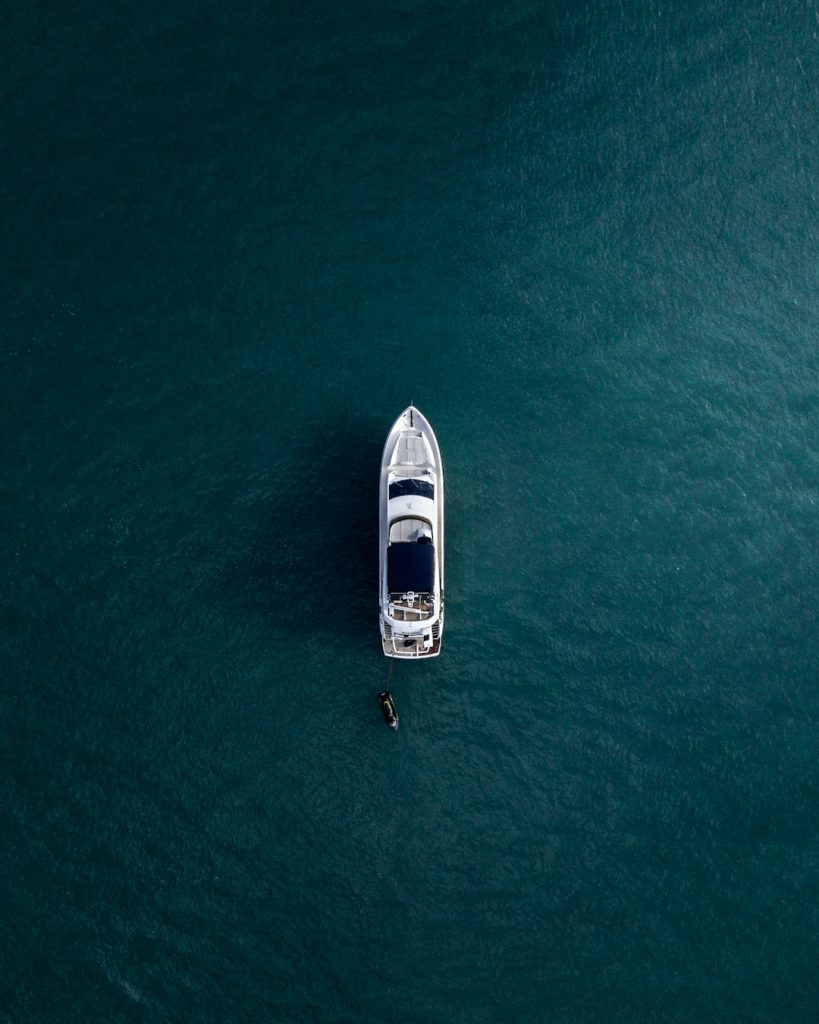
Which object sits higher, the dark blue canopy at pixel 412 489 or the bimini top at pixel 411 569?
the dark blue canopy at pixel 412 489

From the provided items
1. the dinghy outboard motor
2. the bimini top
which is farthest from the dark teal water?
the bimini top

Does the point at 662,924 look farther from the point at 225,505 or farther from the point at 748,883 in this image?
the point at 225,505

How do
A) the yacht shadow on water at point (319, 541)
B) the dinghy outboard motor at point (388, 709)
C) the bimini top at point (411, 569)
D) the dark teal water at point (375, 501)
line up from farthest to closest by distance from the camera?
1. the yacht shadow on water at point (319, 541)
2. the dinghy outboard motor at point (388, 709)
3. the dark teal water at point (375, 501)
4. the bimini top at point (411, 569)

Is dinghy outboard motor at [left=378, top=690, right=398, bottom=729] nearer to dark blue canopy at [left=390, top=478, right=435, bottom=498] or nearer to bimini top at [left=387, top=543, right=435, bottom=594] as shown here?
bimini top at [left=387, top=543, right=435, bottom=594]

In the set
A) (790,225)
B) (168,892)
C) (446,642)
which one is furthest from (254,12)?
(168,892)

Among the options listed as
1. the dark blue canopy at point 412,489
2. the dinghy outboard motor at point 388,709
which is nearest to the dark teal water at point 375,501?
the dinghy outboard motor at point 388,709

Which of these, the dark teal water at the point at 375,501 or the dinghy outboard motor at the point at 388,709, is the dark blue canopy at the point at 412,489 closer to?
the dark teal water at the point at 375,501
